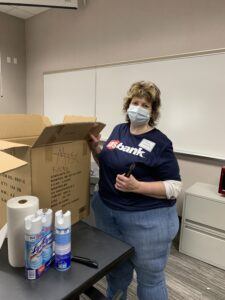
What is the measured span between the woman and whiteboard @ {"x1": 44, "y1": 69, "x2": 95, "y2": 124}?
2153 millimetres

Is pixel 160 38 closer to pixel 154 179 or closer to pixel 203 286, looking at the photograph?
pixel 154 179

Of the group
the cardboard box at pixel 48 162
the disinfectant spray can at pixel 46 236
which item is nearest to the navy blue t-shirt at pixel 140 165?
the cardboard box at pixel 48 162

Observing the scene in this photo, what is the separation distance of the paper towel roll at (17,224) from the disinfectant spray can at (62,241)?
9 centimetres

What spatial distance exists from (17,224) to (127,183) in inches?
18.4

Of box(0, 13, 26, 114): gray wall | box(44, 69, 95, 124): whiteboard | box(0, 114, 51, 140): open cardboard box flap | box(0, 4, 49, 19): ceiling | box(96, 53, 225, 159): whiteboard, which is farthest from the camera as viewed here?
box(0, 13, 26, 114): gray wall

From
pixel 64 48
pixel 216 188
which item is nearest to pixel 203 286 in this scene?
pixel 216 188

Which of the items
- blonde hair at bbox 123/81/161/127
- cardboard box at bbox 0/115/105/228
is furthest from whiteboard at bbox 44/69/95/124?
cardboard box at bbox 0/115/105/228

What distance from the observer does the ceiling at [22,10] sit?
11.9 ft

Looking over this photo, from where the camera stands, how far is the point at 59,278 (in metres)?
0.77

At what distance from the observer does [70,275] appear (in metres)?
0.79

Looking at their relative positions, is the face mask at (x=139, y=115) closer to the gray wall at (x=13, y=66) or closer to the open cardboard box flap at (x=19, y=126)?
the open cardboard box flap at (x=19, y=126)

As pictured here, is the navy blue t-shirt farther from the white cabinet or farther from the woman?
the white cabinet

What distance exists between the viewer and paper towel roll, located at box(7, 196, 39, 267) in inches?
29.7

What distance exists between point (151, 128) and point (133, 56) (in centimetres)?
185
